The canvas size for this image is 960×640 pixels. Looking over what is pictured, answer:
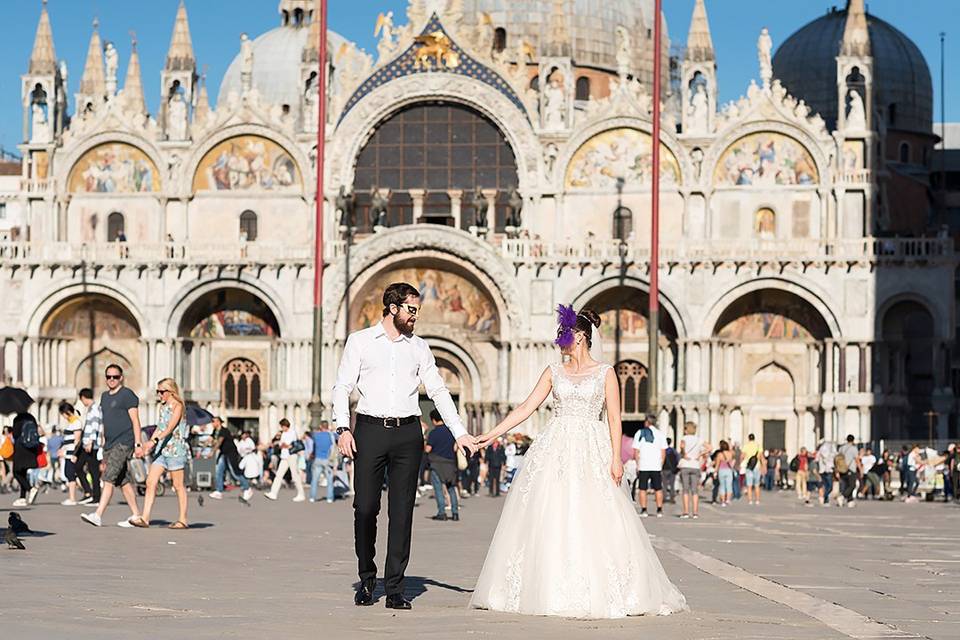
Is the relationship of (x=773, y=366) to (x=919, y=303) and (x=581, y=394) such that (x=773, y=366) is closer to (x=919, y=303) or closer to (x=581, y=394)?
(x=919, y=303)

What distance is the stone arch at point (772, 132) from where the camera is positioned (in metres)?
56.0

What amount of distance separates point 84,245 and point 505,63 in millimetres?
13050

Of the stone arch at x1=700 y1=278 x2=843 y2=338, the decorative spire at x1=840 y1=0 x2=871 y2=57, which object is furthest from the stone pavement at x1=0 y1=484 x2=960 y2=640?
the decorative spire at x1=840 y1=0 x2=871 y2=57

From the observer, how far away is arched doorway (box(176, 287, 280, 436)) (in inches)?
2279

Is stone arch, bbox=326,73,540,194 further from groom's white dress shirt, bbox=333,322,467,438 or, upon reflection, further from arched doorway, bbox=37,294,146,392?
groom's white dress shirt, bbox=333,322,467,438

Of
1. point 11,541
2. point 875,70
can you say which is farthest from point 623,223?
point 11,541

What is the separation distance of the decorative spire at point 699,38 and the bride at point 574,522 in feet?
144

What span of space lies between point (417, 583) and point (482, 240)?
130 feet

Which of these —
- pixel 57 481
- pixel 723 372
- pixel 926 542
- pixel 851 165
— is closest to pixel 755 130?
pixel 851 165

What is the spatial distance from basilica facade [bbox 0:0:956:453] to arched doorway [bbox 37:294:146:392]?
0.08 metres

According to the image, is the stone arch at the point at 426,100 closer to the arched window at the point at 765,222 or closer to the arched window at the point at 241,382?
the arched window at the point at 241,382

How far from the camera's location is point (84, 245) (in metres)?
57.1

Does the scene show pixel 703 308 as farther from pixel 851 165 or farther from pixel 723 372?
pixel 851 165

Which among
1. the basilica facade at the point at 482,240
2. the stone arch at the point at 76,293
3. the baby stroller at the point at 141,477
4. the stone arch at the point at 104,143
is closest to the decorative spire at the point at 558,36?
the basilica facade at the point at 482,240
